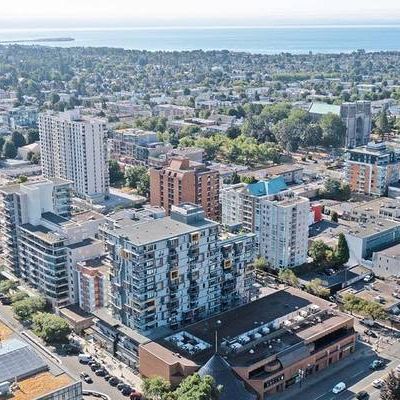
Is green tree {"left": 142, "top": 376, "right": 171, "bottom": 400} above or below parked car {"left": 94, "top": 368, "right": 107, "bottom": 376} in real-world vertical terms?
above

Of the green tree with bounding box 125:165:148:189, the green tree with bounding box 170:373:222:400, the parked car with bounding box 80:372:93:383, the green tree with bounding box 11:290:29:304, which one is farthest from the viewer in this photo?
the green tree with bounding box 125:165:148:189

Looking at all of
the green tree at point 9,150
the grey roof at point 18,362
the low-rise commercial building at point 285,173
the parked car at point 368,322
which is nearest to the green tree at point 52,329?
the grey roof at point 18,362

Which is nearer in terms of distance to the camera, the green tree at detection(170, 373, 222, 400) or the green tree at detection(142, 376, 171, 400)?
the green tree at detection(170, 373, 222, 400)

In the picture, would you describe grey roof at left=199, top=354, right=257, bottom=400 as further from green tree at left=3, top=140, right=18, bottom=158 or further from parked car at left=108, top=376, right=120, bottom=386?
green tree at left=3, top=140, right=18, bottom=158

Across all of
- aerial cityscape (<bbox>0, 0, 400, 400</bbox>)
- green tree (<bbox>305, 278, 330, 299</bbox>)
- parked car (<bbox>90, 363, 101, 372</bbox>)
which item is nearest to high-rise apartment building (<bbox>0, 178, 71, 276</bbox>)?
aerial cityscape (<bbox>0, 0, 400, 400</bbox>)

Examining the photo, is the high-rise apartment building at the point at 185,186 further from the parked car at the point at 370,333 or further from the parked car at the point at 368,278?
the parked car at the point at 370,333

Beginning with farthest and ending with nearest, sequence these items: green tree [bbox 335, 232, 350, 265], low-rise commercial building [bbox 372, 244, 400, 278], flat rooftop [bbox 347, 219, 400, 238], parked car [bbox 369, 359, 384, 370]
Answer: flat rooftop [bbox 347, 219, 400, 238] → green tree [bbox 335, 232, 350, 265] → low-rise commercial building [bbox 372, 244, 400, 278] → parked car [bbox 369, 359, 384, 370]

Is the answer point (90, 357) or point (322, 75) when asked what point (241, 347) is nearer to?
point (90, 357)
